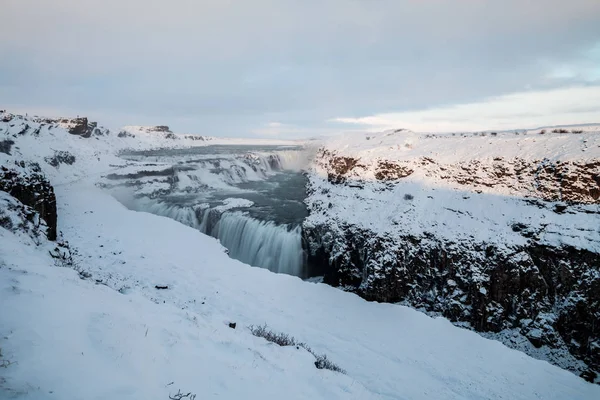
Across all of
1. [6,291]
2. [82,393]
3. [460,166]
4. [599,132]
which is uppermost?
[599,132]

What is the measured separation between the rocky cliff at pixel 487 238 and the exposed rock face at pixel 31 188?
13901mm

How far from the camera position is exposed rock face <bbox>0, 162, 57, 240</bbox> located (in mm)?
10530

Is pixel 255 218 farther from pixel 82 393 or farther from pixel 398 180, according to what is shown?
pixel 82 393

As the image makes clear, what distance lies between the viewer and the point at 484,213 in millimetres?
16719

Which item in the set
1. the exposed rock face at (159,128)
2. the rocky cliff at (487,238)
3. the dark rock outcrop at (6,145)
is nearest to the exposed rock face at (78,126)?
the dark rock outcrop at (6,145)

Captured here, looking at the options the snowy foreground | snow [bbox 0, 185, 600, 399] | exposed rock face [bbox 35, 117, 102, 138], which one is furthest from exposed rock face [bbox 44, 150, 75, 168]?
snow [bbox 0, 185, 600, 399]

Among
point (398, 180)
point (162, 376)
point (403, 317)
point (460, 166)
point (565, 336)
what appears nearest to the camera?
point (162, 376)

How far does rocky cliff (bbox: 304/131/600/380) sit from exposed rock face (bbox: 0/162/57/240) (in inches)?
547

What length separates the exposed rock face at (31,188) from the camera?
10530 mm

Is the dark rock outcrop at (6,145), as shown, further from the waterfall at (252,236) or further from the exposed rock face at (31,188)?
the exposed rock face at (31,188)

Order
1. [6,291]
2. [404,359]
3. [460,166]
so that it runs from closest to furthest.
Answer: [6,291], [404,359], [460,166]

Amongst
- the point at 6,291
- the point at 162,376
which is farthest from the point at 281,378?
the point at 6,291

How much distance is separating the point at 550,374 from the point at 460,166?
1199 cm

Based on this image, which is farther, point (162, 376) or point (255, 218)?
point (255, 218)
